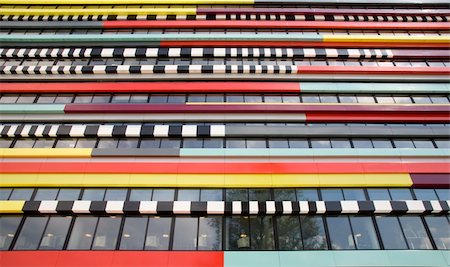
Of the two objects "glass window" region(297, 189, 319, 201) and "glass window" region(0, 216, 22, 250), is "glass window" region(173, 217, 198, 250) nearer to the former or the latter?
"glass window" region(297, 189, 319, 201)

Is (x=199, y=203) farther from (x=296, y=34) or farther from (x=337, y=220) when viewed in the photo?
(x=296, y=34)

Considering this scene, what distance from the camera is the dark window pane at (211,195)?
1911 cm

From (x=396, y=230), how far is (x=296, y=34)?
63.7 ft

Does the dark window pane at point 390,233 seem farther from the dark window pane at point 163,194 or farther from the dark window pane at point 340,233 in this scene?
the dark window pane at point 163,194

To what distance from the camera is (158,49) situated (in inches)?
1100

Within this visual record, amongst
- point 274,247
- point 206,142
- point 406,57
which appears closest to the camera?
point 274,247

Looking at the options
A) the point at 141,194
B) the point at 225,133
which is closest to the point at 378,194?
the point at 225,133

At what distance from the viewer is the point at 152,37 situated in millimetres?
28312

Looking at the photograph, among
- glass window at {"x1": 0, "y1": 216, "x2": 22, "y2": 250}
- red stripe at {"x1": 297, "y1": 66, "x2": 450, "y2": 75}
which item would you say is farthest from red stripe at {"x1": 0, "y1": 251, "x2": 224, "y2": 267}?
red stripe at {"x1": 297, "y1": 66, "x2": 450, "y2": 75}

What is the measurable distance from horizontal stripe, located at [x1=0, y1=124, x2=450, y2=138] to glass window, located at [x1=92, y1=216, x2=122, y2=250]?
6.45 meters

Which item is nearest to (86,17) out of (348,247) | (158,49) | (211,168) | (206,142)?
(158,49)

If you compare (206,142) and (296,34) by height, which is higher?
(296,34)

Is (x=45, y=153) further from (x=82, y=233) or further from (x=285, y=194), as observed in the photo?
(x=285, y=194)

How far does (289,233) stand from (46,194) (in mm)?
15849
